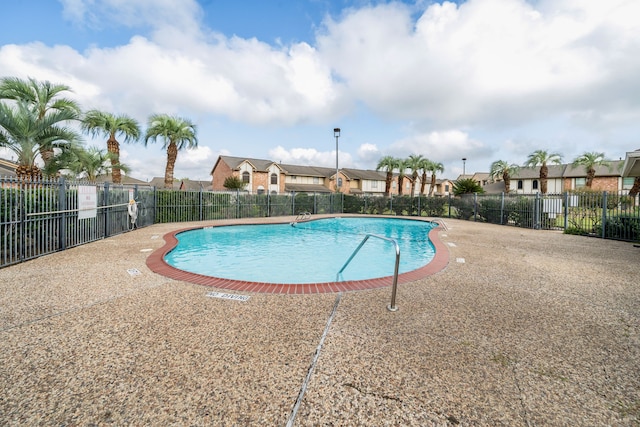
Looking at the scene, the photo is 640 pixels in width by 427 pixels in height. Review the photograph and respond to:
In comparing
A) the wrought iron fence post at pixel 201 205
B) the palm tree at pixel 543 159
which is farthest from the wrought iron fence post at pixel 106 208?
the palm tree at pixel 543 159

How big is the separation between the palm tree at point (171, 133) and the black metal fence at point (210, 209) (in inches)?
207

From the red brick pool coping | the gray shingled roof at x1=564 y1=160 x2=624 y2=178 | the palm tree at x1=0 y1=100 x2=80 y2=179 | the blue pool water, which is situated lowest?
the blue pool water

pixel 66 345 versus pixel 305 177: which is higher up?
pixel 305 177

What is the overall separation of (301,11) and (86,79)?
1051cm

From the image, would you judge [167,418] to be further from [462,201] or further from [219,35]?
[462,201]

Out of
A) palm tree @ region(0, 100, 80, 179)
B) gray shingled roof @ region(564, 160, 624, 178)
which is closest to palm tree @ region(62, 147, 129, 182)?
palm tree @ region(0, 100, 80, 179)

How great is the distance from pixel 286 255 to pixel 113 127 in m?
18.1

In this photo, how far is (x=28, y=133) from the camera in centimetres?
1014

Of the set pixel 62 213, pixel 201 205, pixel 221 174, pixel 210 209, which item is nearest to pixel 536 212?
pixel 210 209

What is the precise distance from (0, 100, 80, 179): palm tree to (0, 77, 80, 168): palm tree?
0.22 meters

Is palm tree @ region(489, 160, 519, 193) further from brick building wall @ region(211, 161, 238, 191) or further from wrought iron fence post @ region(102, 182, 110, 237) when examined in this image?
wrought iron fence post @ region(102, 182, 110, 237)

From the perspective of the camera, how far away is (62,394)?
244cm

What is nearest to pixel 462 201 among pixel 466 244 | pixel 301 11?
pixel 466 244

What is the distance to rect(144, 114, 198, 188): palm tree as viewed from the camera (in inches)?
851
